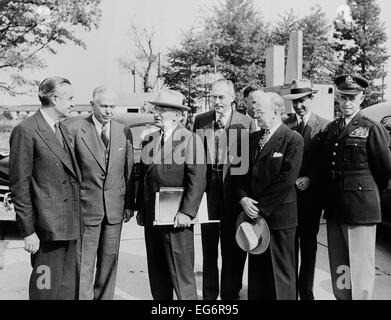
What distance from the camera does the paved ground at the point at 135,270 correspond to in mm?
4215

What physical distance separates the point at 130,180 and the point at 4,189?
2.90 m

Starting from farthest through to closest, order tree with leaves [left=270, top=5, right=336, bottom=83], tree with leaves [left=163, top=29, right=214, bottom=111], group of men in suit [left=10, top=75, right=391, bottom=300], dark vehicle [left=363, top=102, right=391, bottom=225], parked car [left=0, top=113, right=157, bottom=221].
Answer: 1. tree with leaves [left=270, top=5, right=336, bottom=83]
2. tree with leaves [left=163, top=29, right=214, bottom=111]
3. parked car [left=0, top=113, right=157, bottom=221]
4. dark vehicle [left=363, top=102, right=391, bottom=225]
5. group of men in suit [left=10, top=75, right=391, bottom=300]

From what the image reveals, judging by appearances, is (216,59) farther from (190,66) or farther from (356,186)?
(356,186)

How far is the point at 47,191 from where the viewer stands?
3.03 m

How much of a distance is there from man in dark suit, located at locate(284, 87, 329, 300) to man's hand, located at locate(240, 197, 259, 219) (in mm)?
590

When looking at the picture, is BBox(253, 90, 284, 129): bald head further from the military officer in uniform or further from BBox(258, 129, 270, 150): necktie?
the military officer in uniform

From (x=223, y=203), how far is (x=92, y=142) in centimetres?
122

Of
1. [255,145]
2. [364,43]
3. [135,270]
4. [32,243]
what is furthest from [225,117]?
[364,43]

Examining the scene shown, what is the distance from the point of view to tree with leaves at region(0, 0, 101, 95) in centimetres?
1070

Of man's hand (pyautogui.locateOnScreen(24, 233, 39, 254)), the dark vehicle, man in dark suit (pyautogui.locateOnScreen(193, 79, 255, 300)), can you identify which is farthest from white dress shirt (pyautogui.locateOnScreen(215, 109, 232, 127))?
the dark vehicle

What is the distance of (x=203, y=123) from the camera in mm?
4082
